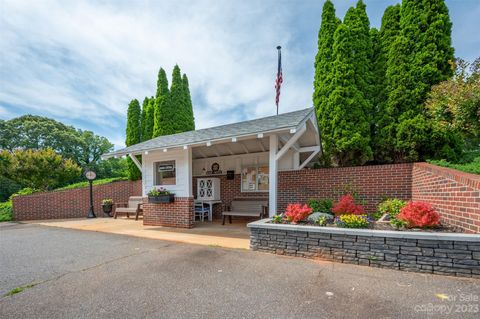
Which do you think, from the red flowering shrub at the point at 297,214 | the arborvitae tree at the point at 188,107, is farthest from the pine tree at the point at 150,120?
the red flowering shrub at the point at 297,214

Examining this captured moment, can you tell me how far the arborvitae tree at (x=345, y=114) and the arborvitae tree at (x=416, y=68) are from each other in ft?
3.74

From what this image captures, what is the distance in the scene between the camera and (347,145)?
27.7ft

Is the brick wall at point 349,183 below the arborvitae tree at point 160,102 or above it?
below

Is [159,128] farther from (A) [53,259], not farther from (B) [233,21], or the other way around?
(A) [53,259]

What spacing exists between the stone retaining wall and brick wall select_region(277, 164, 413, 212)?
265 centimetres

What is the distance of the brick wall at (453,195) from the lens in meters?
2.95

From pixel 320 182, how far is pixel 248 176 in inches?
135

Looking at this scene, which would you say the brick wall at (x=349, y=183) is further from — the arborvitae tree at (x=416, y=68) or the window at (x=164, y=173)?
the window at (x=164, y=173)

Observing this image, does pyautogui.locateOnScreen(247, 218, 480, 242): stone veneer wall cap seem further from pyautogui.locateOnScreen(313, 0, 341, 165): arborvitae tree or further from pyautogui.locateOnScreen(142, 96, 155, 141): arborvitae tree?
pyautogui.locateOnScreen(142, 96, 155, 141): arborvitae tree

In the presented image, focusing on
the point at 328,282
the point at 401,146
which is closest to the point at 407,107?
the point at 401,146

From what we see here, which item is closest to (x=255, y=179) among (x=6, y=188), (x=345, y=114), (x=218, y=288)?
(x=345, y=114)

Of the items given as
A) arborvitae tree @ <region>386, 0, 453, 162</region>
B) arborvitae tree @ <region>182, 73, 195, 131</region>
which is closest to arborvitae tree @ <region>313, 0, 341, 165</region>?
arborvitae tree @ <region>386, 0, 453, 162</region>

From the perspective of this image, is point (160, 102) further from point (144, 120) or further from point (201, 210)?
point (201, 210)

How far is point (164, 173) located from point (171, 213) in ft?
4.94
